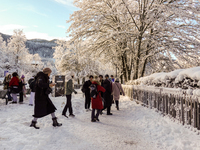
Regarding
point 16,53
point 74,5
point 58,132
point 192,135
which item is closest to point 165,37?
point 74,5

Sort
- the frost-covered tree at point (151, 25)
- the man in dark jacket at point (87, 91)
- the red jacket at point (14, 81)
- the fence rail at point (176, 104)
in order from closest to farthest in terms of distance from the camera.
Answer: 1. the fence rail at point (176, 104)
2. the man in dark jacket at point (87, 91)
3. the red jacket at point (14, 81)
4. the frost-covered tree at point (151, 25)

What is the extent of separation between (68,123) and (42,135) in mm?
1434

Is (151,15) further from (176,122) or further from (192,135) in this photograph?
(192,135)

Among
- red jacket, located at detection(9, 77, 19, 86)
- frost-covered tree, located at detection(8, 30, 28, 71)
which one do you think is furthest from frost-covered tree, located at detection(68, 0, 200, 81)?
frost-covered tree, located at detection(8, 30, 28, 71)

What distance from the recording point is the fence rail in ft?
13.9

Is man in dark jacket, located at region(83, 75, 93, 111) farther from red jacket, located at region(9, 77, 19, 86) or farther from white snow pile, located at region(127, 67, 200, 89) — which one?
red jacket, located at region(9, 77, 19, 86)

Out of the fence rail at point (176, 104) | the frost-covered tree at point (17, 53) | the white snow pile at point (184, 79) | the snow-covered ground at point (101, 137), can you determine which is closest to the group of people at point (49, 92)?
the snow-covered ground at point (101, 137)

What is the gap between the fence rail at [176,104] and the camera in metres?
4.23

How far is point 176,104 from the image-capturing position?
5.18m

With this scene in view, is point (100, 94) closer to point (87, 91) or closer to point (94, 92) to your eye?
point (94, 92)

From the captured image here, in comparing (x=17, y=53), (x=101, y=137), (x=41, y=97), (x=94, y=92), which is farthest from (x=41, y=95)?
(x=17, y=53)

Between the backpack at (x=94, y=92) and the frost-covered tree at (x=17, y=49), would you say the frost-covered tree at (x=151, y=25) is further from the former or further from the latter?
the frost-covered tree at (x=17, y=49)

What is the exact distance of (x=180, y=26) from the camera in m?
12.8

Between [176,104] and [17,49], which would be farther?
[17,49]
